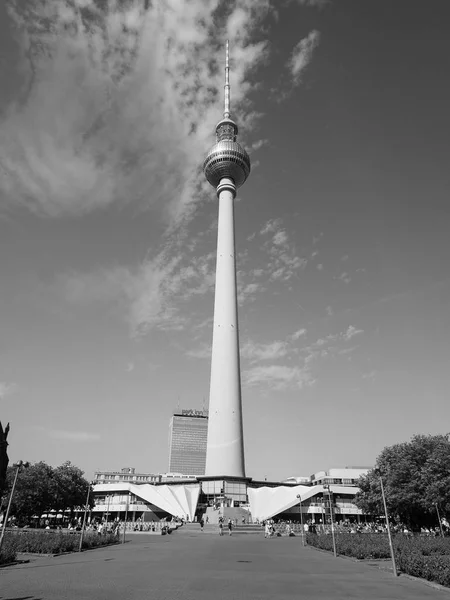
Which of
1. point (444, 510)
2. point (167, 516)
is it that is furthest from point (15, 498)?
point (444, 510)

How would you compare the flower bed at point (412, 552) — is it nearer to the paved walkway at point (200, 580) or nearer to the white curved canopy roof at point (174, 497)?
the paved walkway at point (200, 580)

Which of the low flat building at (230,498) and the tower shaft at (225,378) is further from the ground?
the tower shaft at (225,378)

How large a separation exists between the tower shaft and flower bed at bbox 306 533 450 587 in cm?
3570

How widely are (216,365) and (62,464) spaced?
35131 millimetres

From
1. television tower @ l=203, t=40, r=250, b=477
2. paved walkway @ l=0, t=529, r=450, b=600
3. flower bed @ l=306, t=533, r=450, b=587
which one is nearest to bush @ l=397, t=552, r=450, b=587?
flower bed @ l=306, t=533, r=450, b=587

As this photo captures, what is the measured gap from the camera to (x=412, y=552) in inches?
917

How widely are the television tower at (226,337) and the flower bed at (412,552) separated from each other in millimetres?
35969

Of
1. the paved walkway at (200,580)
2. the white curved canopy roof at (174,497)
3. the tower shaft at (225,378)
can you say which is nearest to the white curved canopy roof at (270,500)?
the tower shaft at (225,378)

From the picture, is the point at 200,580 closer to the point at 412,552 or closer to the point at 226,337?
the point at 412,552

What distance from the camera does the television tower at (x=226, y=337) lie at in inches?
3100

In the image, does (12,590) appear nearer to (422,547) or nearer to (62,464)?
(422,547)

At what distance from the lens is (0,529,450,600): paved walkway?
15281 mm

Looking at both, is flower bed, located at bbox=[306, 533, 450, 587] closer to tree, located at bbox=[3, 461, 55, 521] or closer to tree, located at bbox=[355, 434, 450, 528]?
tree, located at bbox=[355, 434, 450, 528]

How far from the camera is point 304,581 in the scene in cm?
1877
